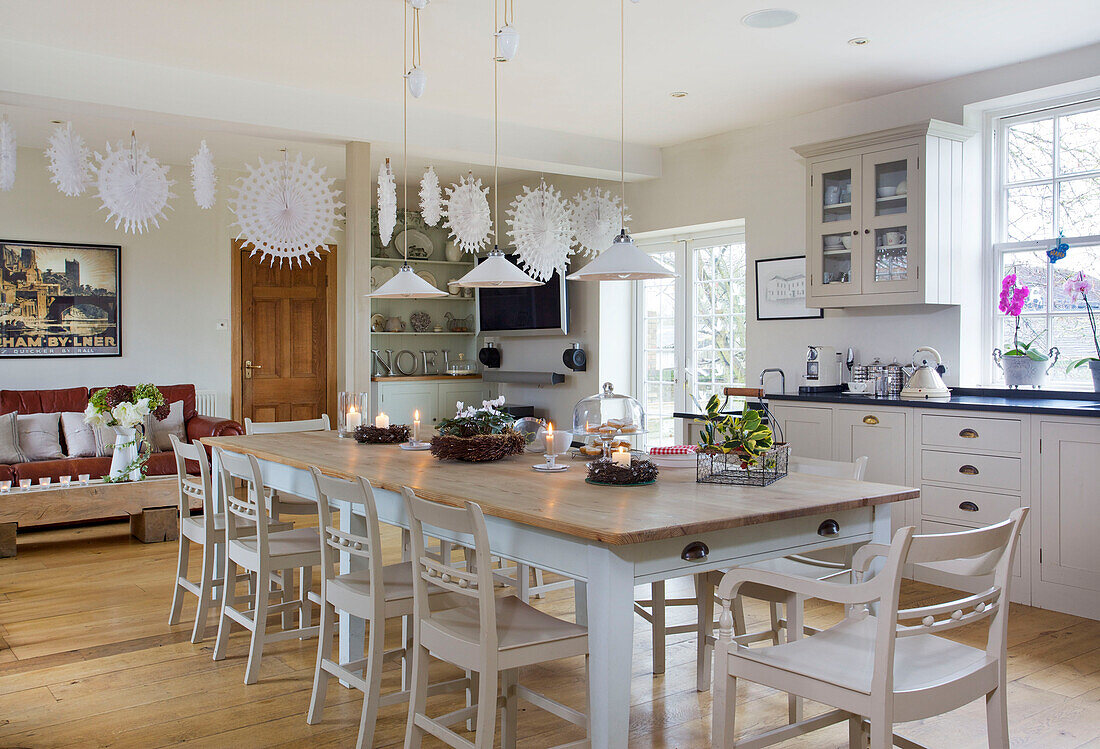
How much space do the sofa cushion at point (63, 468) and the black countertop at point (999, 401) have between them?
172 inches

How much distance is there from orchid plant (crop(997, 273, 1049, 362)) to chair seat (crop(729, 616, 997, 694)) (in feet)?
9.62

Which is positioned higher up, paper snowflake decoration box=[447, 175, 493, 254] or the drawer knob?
paper snowflake decoration box=[447, 175, 493, 254]

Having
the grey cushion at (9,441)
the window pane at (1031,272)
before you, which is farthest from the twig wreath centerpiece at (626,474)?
the grey cushion at (9,441)

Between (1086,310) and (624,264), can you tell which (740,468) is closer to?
(624,264)

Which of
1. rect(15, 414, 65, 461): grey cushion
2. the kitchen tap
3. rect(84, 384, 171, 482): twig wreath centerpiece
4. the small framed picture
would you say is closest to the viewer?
rect(84, 384, 171, 482): twig wreath centerpiece

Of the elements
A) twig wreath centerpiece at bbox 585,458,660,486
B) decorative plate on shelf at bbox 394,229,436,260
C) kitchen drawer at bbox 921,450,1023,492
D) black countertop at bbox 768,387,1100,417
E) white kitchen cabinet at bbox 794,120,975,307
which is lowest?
kitchen drawer at bbox 921,450,1023,492

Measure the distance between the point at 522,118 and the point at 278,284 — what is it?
3166 mm

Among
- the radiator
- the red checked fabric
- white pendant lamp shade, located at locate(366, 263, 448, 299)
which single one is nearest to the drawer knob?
the red checked fabric

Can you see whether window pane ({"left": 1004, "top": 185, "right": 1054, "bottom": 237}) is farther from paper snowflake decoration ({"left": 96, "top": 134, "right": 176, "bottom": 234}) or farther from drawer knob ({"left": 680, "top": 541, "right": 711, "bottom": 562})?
paper snowflake decoration ({"left": 96, "top": 134, "right": 176, "bottom": 234})

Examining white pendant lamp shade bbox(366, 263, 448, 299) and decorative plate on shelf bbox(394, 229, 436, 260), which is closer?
white pendant lamp shade bbox(366, 263, 448, 299)

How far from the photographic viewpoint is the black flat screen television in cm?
745

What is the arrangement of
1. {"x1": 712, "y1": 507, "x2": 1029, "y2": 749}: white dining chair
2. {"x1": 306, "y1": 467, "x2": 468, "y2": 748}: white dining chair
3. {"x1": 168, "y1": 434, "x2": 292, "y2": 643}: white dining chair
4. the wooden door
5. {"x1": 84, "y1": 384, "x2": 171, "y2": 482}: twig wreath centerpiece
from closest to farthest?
{"x1": 712, "y1": 507, "x2": 1029, "y2": 749}: white dining chair
{"x1": 306, "y1": 467, "x2": 468, "y2": 748}: white dining chair
{"x1": 168, "y1": 434, "x2": 292, "y2": 643}: white dining chair
{"x1": 84, "y1": 384, "x2": 171, "y2": 482}: twig wreath centerpiece
the wooden door

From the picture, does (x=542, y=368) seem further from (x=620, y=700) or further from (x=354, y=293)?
→ (x=620, y=700)

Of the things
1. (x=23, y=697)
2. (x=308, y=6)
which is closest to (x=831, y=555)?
(x=23, y=697)
